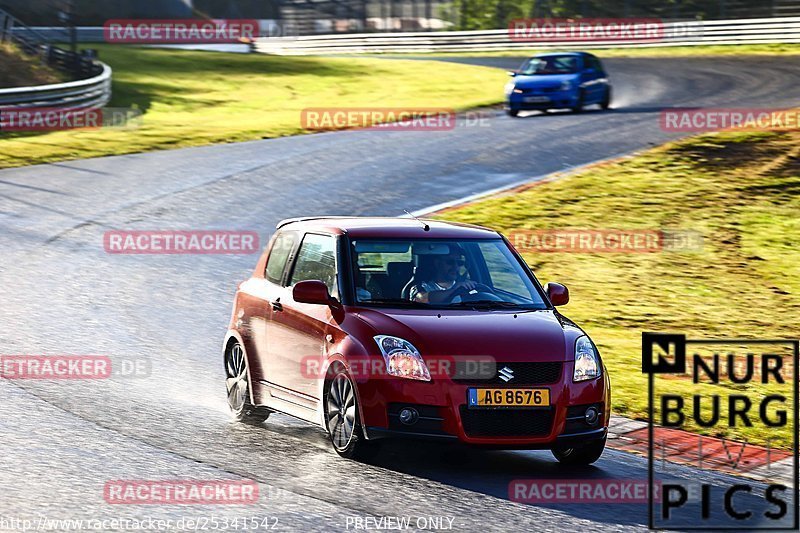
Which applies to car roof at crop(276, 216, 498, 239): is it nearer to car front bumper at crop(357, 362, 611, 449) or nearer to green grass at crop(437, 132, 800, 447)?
car front bumper at crop(357, 362, 611, 449)

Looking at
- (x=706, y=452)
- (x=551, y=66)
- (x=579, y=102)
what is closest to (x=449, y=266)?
(x=706, y=452)

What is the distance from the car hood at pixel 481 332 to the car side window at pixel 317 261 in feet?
2.00

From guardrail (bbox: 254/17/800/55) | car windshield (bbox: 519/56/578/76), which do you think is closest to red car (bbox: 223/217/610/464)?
car windshield (bbox: 519/56/578/76)

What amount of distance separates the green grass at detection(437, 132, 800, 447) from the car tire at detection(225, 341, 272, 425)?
3.01m

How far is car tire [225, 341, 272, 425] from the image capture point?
1047 cm

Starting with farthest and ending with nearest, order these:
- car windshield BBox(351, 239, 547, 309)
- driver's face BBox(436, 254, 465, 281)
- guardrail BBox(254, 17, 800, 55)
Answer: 1. guardrail BBox(254, 17, 800, 55)
2. driver's face BBox(436, 254, 465, 281)
3. car windshield BBox(351, 239, 547, 309)

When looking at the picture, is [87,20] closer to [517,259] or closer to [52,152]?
[52,152]

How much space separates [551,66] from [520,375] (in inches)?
946

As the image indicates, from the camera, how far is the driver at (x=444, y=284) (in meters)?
9.51

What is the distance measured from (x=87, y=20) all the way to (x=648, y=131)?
170 feet

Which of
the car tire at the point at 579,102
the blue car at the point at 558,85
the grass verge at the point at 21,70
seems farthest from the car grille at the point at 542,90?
the grass verge at the point at 21,70

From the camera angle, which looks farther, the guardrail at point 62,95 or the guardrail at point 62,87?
the guardrail at point 62,87

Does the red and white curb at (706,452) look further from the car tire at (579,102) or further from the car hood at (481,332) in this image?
the car tire at (579,102)

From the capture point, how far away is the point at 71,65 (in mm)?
40281
